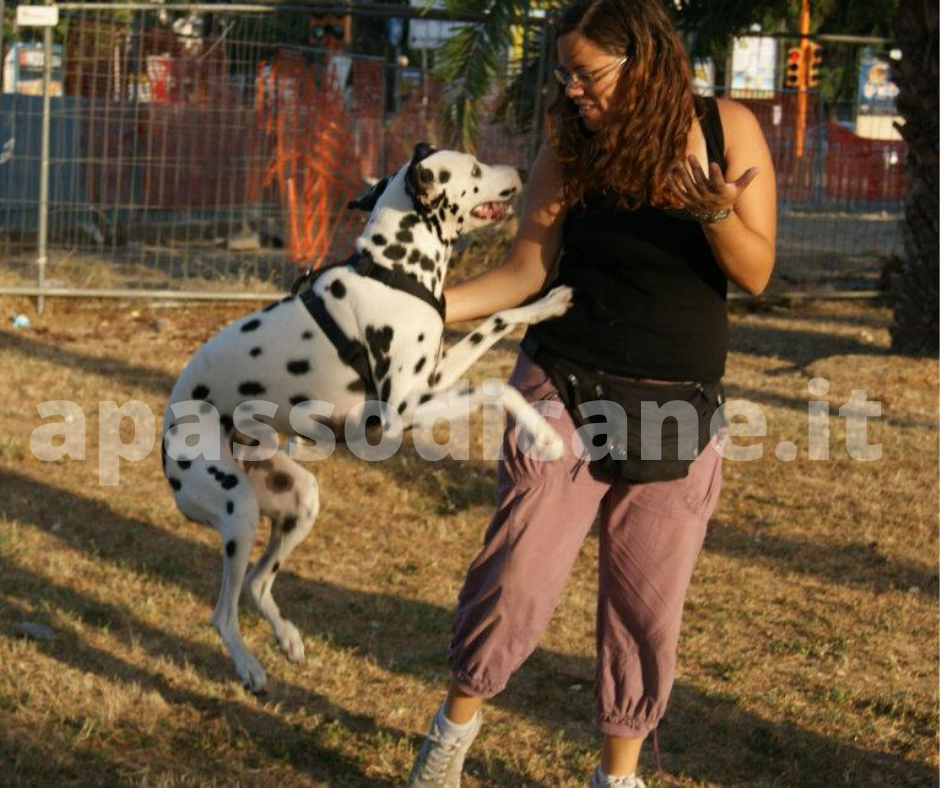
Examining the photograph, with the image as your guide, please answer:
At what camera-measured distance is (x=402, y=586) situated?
6.24m

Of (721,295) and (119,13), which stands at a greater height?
(119,13)

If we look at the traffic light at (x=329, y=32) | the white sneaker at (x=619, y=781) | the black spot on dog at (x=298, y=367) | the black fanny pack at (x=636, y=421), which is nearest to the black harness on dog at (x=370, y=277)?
the black spot on dog at (x=298, y=367)

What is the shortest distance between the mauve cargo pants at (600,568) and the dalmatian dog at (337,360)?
0.59 metres

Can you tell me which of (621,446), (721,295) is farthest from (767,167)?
(621,446)

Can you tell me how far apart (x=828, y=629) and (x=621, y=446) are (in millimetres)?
2465

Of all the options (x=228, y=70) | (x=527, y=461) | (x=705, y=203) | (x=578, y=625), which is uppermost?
(x=228, y=70)

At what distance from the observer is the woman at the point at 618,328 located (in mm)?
3594

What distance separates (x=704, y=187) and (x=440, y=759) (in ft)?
5.73

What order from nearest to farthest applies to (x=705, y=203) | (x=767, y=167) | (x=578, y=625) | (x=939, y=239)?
(x=705, y=203) < (x=767, y=167) < (x=578, y=625) < (x=939, y=239)

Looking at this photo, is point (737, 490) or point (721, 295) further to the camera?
point (737, 490)

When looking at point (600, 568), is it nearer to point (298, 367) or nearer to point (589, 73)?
point (298, 367)

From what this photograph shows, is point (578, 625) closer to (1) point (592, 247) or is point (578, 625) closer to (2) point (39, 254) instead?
(1) point (592, 247)

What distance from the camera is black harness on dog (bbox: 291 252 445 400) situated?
448 cm

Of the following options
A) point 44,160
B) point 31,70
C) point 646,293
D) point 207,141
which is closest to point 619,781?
point 646,293
